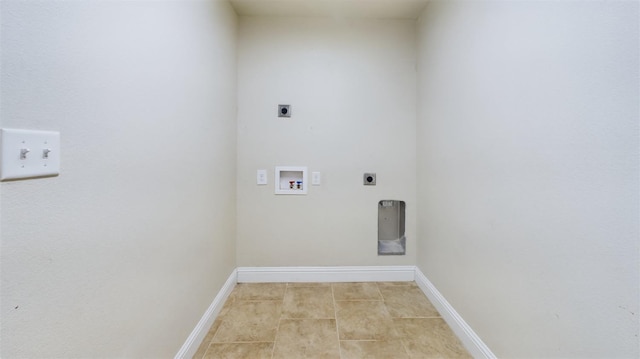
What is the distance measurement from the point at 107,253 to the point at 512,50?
1.89 meters

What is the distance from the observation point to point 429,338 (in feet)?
5.28

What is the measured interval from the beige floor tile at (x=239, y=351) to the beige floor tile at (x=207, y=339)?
0.11 feet

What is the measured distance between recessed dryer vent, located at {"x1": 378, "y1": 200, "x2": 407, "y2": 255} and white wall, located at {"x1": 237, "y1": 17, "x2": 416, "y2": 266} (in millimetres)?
60

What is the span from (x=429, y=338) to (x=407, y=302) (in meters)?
0.40

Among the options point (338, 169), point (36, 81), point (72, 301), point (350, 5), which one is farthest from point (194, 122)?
point (350, 5)

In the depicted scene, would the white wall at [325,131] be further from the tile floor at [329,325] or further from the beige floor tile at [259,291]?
the tile floor at [329,325]

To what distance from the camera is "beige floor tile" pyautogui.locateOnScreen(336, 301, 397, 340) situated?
1629mm

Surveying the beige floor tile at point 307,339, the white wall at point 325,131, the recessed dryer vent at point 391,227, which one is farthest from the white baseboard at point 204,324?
the recessed dryer vent at point 391,227

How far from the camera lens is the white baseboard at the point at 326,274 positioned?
91.7 inches

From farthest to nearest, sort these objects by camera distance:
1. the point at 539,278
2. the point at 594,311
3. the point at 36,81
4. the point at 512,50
→ the point at 512,50
the point at 539,278
the point at 594,311
the point at 36,81

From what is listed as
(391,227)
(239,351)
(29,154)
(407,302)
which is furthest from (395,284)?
(29,154)

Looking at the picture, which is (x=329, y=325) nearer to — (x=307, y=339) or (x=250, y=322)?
(x=307, y=339)

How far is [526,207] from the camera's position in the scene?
1.10m

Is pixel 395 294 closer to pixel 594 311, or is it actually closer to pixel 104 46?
pixel 594 311
